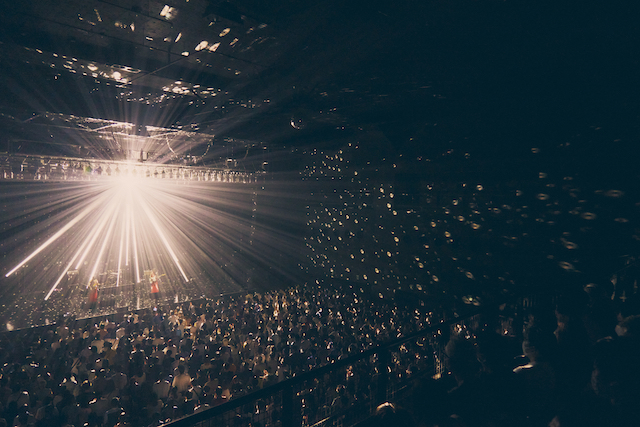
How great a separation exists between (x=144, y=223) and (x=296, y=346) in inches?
760

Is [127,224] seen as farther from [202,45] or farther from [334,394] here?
[334,394]

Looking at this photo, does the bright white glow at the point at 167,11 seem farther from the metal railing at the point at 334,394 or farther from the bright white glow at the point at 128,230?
the bright white glow at the point at 128,230

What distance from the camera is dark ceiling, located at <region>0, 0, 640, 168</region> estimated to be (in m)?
2.61

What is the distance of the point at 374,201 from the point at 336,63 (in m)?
3.84

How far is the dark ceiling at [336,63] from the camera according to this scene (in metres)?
A: 2.61

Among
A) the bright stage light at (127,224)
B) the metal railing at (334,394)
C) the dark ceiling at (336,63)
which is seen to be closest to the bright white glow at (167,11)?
the dark ceiling at (336,63)

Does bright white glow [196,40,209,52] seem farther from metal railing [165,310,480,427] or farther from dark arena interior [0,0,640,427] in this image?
metal railing [165,310,480,427]

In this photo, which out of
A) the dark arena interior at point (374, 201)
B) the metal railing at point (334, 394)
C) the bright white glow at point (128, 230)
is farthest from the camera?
the bright white glow at point (128, 230)

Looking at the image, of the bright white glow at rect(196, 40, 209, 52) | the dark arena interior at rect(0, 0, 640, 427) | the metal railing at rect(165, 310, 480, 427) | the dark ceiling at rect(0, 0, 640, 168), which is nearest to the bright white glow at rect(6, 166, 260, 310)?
the dark arena interior at rect(0, 0, 640, 427)

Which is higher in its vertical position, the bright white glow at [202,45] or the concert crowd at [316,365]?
the bright white glow at [202,45]

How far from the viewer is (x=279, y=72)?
13.0 ft

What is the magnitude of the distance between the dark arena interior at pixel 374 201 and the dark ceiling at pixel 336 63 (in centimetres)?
3

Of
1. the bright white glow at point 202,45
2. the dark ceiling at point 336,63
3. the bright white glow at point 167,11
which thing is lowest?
the dark ceiling at point 336,63

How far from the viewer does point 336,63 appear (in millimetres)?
3490
